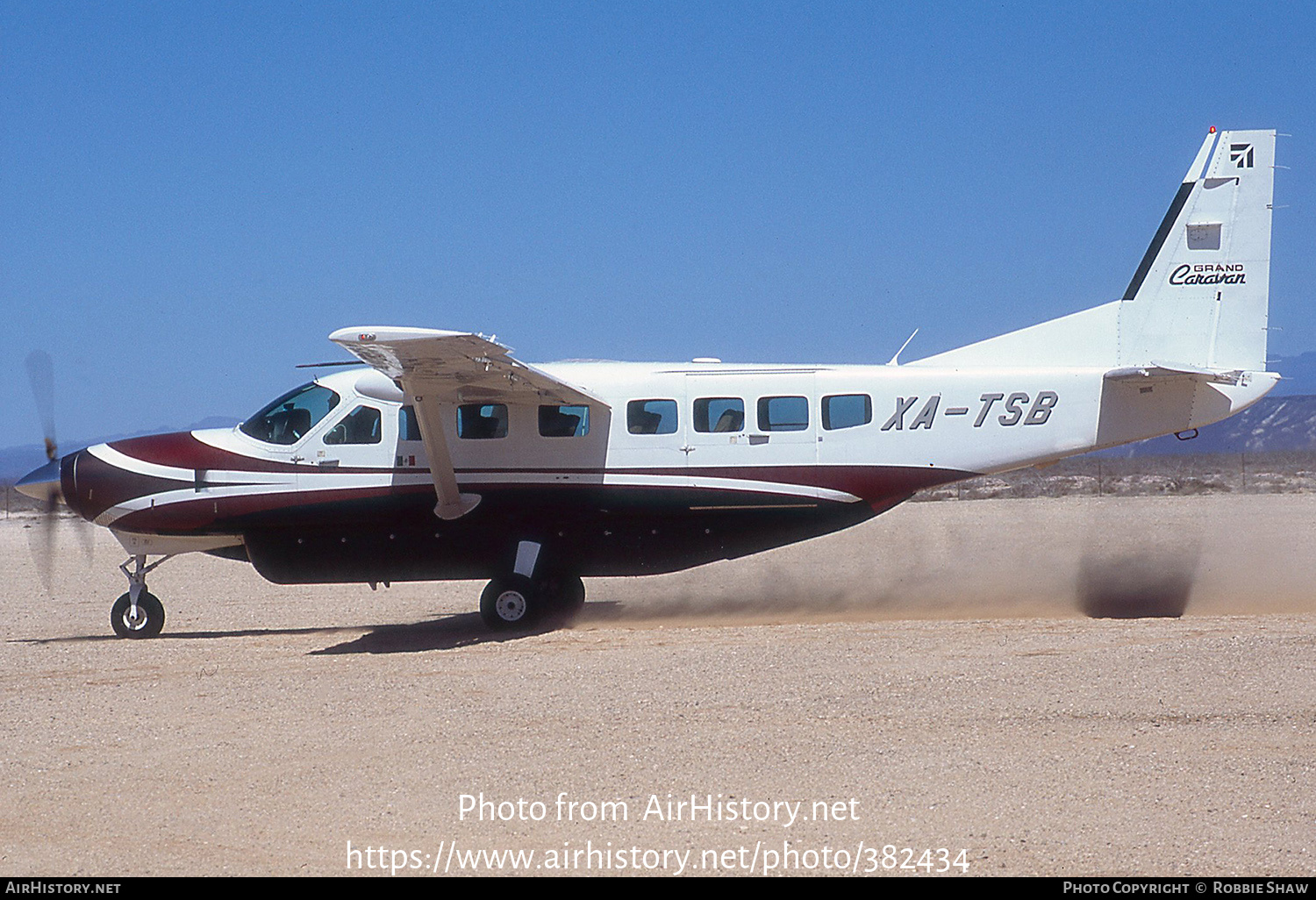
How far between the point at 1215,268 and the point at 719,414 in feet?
18.8

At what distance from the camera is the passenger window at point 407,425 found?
48.6 feet

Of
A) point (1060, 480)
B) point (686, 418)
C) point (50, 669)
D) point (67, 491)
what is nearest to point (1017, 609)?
point (686, 418)

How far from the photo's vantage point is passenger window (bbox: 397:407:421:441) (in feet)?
48.6

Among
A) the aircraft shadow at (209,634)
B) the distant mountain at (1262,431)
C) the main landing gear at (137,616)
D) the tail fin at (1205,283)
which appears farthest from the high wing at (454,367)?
the distant mountain at (1262,431)

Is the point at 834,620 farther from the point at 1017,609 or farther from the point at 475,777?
the point at 475,777

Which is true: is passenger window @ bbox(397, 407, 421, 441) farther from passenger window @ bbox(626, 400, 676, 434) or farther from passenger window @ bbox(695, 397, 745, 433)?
passenger window @ bbox(695, 397, 745, 433)

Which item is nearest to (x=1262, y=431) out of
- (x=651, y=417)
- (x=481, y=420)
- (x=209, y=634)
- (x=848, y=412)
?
(x=848, y=412)

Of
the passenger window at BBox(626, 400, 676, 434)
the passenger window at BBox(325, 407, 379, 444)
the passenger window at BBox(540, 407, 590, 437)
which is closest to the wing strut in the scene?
the passenger window at BBox(325, 407, 379, 444)

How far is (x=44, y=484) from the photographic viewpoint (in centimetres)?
1534

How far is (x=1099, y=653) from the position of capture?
10.1 metres

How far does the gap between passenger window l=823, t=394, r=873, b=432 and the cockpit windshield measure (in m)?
5.87

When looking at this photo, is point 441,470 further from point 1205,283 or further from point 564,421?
point 1205,283

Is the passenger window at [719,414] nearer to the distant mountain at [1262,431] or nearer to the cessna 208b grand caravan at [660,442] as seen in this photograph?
the cessna 208b grand caravan at [660,442]
